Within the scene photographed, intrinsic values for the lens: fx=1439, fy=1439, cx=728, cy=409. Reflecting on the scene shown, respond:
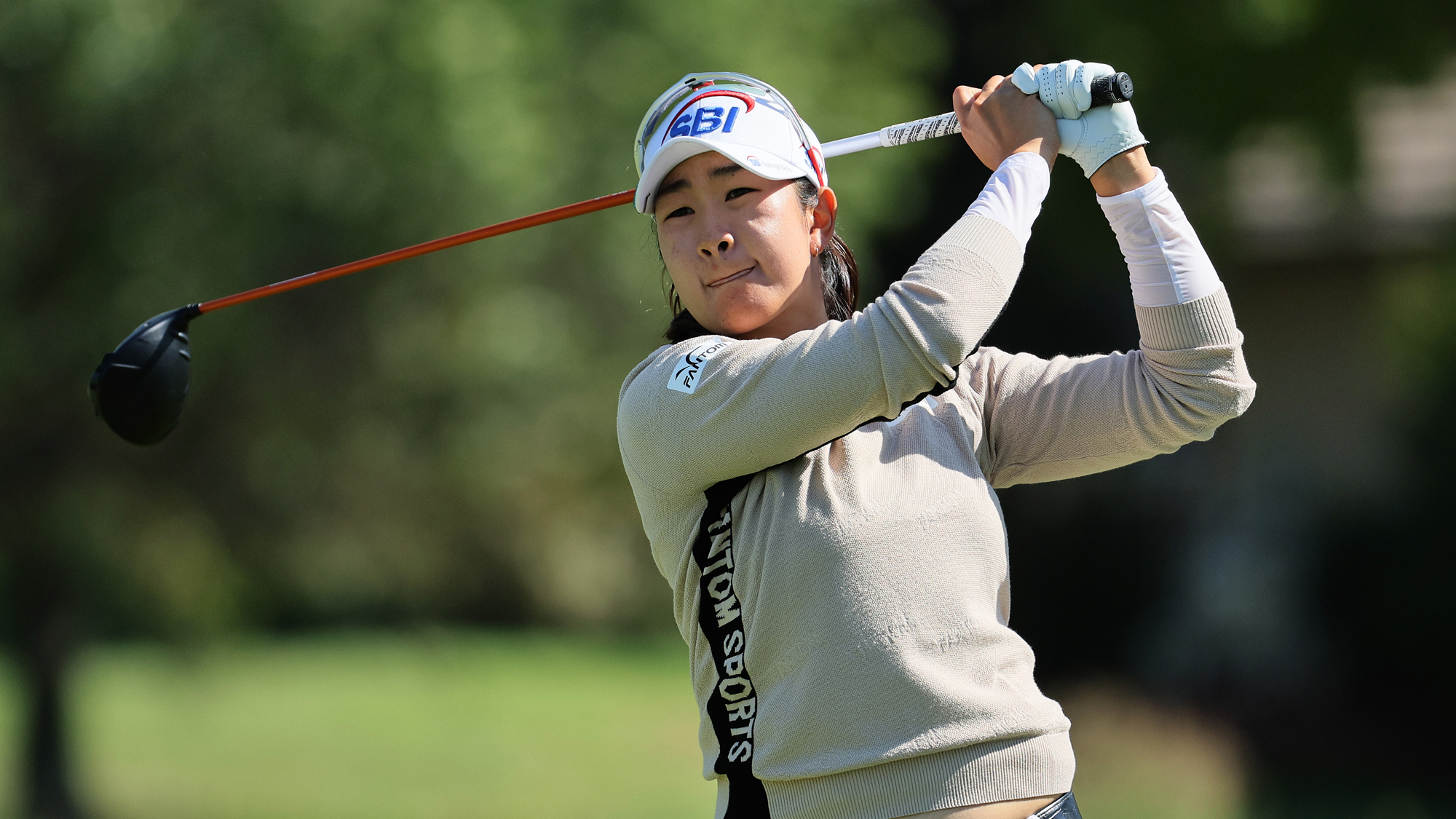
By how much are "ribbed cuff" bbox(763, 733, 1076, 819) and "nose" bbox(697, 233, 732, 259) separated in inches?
31.6

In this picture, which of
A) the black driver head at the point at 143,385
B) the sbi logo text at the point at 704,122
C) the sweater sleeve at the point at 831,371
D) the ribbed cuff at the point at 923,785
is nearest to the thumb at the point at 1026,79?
the sweater sleeve at the point at 831,371

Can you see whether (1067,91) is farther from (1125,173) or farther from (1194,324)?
(1194,324)

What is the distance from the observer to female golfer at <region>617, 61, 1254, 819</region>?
1.93m

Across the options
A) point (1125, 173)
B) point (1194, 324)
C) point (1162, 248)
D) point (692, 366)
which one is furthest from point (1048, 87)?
point (692, 366)

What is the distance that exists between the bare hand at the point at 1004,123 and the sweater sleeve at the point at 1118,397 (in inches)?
12.6

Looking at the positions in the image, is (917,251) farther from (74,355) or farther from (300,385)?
(74,355)

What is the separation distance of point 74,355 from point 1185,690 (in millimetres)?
7016

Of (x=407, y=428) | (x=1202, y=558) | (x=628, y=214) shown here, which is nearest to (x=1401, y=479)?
(x=1202, y=558)

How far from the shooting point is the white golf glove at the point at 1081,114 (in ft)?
7.05

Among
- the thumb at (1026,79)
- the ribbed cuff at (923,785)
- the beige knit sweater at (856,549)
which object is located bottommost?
the ribbed cuff at (923,785)

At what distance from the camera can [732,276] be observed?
2248 millimetres

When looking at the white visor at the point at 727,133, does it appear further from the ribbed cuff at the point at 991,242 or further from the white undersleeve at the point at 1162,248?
the white undersleeve at the point at 1162,248

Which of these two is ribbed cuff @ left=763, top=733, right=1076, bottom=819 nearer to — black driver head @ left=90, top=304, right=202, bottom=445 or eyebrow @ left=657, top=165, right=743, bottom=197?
eyebrow @ left=657, top=165, right=743, bottom=197

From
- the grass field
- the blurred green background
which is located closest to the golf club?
the blurred green background
